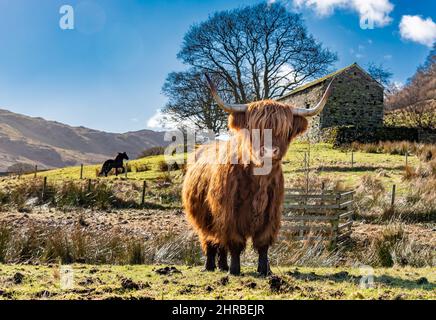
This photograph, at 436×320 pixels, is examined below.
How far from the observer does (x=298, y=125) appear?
478 cm

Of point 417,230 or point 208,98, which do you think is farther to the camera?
point 208,98

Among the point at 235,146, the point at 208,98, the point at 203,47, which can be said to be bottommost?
the point at 235,146

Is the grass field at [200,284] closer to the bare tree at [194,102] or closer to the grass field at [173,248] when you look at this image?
the grass field at [173,248]

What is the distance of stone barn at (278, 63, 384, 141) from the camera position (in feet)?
91.0

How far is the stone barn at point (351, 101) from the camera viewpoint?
91.0 ft

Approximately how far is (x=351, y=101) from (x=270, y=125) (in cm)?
2492

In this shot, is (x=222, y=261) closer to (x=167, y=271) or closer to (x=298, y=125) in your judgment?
(x=167, y=271)

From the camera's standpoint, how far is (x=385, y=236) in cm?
780

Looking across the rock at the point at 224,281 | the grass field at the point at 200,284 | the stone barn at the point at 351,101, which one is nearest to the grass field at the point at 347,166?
the stone barn at the point at 351,101

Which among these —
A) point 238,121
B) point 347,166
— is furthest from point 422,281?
point 347,166

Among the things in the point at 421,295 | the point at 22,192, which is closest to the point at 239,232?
the point at 421,295

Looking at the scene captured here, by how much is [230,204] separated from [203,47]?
73.6 ft
